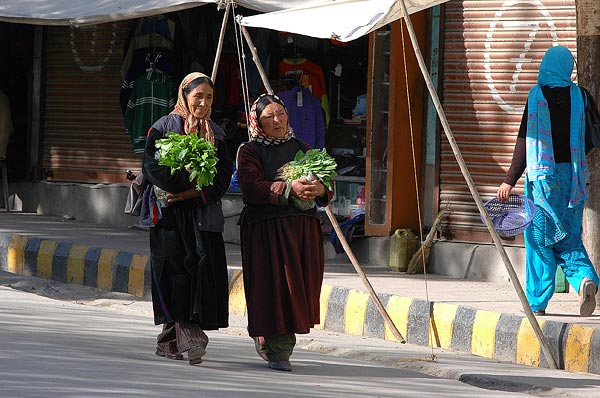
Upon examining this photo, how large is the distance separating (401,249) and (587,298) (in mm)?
3065

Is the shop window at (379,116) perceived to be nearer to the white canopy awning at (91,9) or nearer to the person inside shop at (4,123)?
the white canopy awning at (91,9)

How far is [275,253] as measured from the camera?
25.3ft

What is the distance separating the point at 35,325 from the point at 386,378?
2.49 meters

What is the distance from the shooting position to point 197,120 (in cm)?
789

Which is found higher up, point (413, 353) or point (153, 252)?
point (153, 252)

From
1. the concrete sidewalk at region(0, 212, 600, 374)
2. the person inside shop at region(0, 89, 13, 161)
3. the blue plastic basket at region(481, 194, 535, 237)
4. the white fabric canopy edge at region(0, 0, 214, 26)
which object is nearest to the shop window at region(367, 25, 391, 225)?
the concrete sidewalk at region(0, 212, 600, 374)

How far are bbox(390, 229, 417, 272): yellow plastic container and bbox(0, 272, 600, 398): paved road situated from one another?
1.67 meters

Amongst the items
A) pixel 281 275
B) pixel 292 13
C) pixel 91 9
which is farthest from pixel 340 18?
pixel 91 9

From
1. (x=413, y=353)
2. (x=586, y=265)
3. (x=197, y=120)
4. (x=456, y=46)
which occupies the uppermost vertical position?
(x=456, y=46)

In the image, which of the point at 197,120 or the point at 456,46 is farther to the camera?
the point at 456,46

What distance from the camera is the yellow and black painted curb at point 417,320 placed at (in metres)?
8.32

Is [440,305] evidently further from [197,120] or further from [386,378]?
[197,120]

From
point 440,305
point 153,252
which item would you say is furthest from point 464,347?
point 153,252

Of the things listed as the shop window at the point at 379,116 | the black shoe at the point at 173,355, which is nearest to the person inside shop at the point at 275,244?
the black shoe at the point at 173,355
